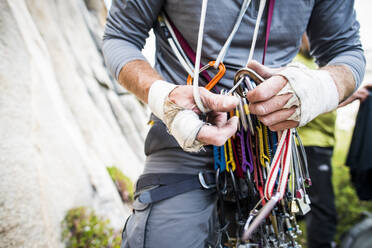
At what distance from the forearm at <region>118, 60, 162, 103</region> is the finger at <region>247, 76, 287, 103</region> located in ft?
1.37

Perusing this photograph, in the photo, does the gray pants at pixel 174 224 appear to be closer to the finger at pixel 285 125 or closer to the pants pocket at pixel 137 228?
the pants pocket at pixel 137 228

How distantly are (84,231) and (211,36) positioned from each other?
8.02ft

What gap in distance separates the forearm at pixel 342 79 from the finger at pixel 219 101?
19.7 inches

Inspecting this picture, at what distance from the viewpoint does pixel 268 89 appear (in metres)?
0.72

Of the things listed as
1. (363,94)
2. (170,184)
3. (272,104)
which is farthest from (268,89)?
(363,94)

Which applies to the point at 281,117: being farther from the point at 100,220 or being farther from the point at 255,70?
the point at 100,220

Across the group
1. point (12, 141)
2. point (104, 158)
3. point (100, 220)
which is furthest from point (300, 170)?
point (104, 158)

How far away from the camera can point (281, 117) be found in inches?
29.6

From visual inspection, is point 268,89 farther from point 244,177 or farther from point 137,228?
point 137,228

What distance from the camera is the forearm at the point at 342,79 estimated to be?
892 mm

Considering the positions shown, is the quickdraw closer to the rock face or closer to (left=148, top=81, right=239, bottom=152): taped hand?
(left=148, top=81, right=239, bottom=152): taped hand

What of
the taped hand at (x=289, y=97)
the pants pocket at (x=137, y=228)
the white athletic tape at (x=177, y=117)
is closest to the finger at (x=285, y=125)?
the taped hand at (x=289, y=97)

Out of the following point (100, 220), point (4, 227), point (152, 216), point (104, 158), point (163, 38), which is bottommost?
point (104, 158)

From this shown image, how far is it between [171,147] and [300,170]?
0.59 meters
